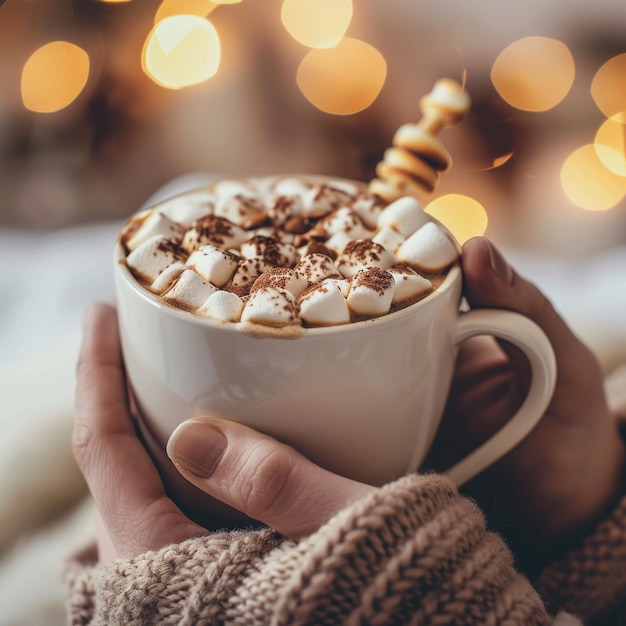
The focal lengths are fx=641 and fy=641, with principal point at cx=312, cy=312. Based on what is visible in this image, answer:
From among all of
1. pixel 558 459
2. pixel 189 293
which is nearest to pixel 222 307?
pixel 189 293

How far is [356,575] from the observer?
0.48m

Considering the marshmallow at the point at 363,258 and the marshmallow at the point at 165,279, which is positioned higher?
the marshmallow at the point at 363,258

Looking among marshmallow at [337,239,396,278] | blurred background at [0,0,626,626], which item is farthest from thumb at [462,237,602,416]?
blurred background at [0,0,626,626]

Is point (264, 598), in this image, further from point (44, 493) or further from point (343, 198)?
point (44, 493)

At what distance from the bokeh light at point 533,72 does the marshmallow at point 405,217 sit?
0.96 meters

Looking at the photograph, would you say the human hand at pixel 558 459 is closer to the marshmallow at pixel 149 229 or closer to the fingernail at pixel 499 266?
the fingernail at pixel 499 266

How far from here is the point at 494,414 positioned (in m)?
0.91

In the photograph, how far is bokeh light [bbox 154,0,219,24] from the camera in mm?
1473

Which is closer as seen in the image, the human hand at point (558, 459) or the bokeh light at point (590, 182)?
the human hand at point (558, 459)

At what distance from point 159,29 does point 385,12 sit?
54 centimetres

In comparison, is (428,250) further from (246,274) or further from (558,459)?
(558,459)

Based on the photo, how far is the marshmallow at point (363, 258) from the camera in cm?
61

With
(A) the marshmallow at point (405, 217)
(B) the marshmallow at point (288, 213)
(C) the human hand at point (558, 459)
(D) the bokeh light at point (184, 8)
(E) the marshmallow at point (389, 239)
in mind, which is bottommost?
(C) the human hand at point (558, 459)

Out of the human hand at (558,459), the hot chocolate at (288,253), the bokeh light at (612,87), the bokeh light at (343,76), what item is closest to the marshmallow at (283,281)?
the hot chocolate at (288,253)
